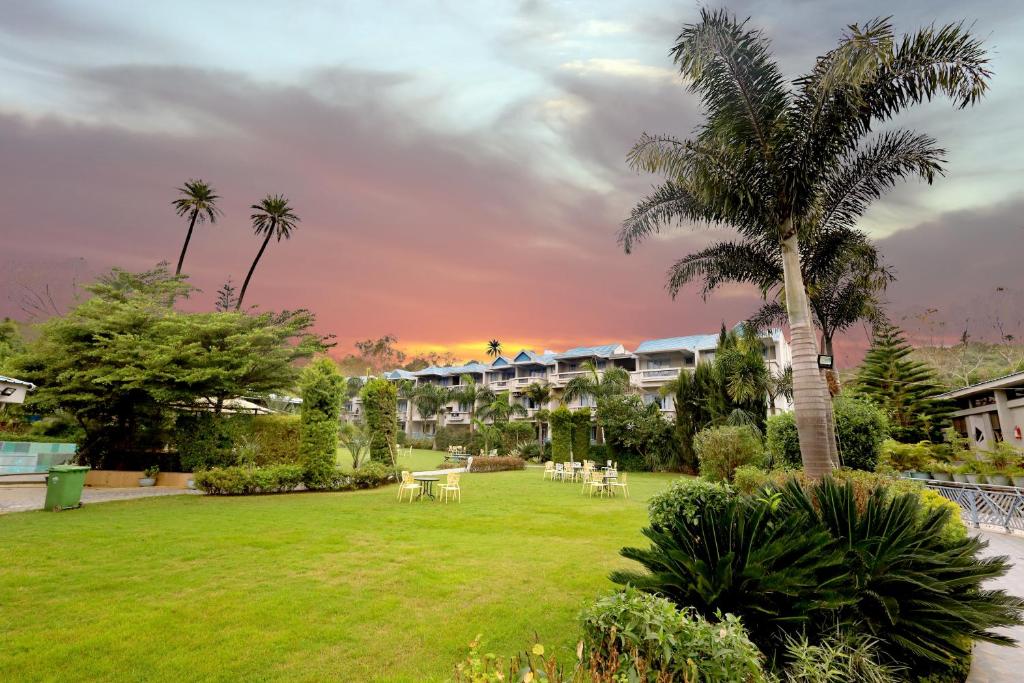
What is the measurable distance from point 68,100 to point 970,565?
28339mm

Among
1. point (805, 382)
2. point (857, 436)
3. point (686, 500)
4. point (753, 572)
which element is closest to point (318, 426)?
point (686, 500)

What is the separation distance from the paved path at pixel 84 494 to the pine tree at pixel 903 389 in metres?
34.3

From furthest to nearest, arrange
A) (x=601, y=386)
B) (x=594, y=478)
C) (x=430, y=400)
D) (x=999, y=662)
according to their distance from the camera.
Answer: (x=430, y=400), (x=601, y=386), (x=594, y=478), (x=999, y=662)

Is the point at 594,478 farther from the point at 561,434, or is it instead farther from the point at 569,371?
the point at 569,371

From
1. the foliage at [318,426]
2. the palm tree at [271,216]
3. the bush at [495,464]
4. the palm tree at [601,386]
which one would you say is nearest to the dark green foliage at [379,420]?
the foliage at [318,426]

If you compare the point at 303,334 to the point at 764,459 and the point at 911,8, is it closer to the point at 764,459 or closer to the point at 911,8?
the point at 764,459

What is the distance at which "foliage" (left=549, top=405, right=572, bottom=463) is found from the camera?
31562 mm

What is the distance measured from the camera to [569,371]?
54.6 meters

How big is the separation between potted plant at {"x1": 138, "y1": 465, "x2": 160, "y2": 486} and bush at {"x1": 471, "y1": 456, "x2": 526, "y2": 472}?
16.4 metres

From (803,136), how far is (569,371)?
44310 millimetres

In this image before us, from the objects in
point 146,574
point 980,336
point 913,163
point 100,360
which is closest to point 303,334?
point 100,360

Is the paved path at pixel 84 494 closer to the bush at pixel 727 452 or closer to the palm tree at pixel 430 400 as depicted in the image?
the bush at pixel 727 452

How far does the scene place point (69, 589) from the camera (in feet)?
20.0

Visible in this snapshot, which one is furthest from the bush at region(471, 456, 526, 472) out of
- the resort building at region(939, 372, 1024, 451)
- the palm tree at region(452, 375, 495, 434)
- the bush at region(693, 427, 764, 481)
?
the resort building at region(939, 372, 1024, 451)
